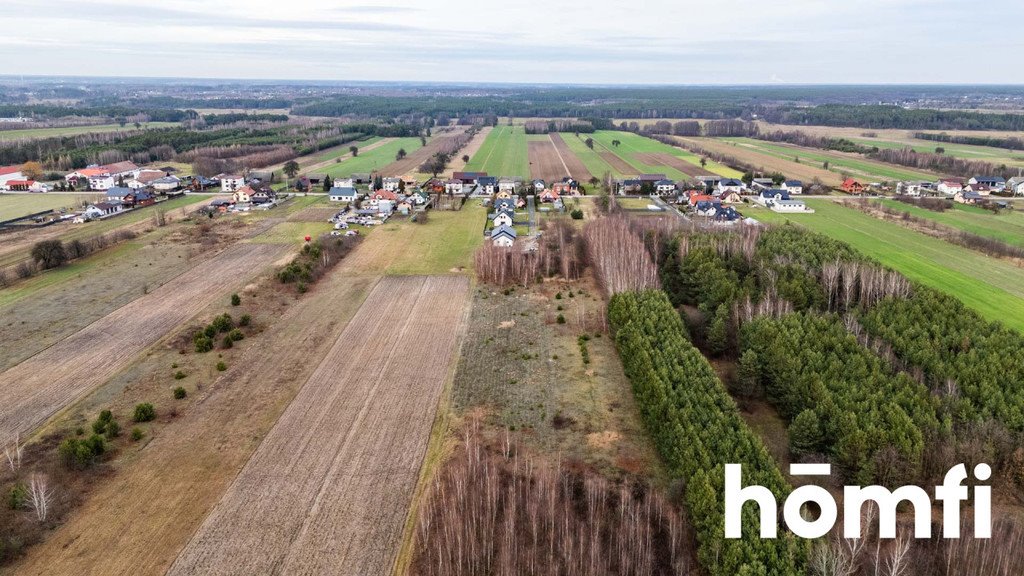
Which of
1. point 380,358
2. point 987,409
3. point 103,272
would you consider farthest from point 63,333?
point 987,409

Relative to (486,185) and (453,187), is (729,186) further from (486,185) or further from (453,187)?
(453,187)

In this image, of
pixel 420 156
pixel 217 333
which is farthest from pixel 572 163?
pixel 217 333

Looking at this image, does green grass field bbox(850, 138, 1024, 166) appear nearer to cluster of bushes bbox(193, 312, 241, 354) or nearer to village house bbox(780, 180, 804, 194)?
village house bbox(780, 180, 804, 194)

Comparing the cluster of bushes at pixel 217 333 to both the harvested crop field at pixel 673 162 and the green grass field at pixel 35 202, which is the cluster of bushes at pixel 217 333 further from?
the harvested crop field at pixel 673 162

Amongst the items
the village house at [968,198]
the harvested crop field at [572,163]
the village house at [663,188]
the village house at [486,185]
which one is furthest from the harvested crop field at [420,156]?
the village house at [968,198]

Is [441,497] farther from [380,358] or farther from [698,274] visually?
[698,274]

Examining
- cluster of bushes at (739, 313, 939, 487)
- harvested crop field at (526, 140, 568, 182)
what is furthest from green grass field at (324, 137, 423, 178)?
cluster of bushes at (739, 313, 939, 487)

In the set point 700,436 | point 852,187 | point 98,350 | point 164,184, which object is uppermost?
point 852,187
